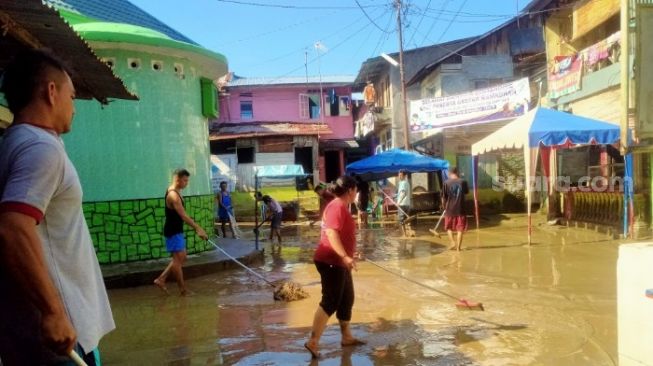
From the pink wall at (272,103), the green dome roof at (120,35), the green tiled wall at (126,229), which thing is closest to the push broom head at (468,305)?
the green tiled wall at (126,229)

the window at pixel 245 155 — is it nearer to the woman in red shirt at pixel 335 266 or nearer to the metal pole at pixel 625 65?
the woman in red shirt at pixel 335 266

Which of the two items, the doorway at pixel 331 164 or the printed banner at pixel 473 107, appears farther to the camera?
the doorway at pixel 331 164

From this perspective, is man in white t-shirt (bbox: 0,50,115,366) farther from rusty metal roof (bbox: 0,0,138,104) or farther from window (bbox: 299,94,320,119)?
window (bbox: 299,94,320,119)

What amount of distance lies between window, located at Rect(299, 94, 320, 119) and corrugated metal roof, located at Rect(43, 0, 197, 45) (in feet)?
57.4

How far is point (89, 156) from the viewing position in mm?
7934

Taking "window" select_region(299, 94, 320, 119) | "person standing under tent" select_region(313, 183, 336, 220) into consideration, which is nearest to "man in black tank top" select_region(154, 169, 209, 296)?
"person standing under tent" select_region(313, 183, 336, 220)

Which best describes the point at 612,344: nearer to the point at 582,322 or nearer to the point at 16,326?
the point at 582,322

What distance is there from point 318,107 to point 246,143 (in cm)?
641

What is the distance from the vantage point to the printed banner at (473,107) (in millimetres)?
15266

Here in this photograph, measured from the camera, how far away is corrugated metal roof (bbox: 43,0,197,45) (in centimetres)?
884

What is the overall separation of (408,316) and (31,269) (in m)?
4.50

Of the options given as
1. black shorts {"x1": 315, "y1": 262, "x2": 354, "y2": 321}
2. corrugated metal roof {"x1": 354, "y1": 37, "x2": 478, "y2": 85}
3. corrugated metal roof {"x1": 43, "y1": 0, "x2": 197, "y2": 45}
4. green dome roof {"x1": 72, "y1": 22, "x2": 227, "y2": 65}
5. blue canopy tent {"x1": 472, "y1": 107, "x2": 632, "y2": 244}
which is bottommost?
black shorts {"x1": 315, "y1": 262, "x2": 354, "y2": 321}

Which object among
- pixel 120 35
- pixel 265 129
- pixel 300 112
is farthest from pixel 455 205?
pixel 300 112

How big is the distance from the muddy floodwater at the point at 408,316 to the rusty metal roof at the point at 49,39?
2.51 meters
